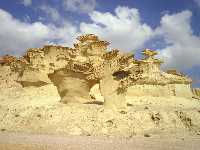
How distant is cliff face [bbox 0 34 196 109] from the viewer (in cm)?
1939

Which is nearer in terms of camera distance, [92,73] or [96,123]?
[96,123]

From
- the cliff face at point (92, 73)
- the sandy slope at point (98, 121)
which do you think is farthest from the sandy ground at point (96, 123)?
the cliff face at point (92, 73)

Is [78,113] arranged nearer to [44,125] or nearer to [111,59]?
[44,125]

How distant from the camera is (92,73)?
19641mm

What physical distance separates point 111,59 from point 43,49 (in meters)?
12.7

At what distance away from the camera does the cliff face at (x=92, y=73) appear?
763 inches

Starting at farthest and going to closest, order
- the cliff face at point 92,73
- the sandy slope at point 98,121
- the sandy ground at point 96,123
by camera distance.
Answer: the cliff face at point 92,73
the sandy slope at point 98,121
the sandy ground at point 96,123

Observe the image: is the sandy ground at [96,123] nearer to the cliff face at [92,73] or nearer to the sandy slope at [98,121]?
the sandy slope at [98,121]

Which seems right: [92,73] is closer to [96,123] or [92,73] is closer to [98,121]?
[98,121]

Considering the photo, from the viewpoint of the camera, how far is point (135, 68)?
20.2 metres

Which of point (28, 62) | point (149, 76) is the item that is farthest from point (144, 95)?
point (28, 62)

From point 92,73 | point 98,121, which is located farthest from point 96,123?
point 92,73

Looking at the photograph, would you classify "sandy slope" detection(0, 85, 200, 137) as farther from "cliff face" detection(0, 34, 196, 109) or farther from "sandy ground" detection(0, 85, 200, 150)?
"cliff face" detection(0, 34, 196, 109)

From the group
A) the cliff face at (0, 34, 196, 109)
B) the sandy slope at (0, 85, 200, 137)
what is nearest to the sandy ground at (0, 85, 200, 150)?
the sandy slope at (0, 85, 200, 137)
